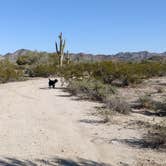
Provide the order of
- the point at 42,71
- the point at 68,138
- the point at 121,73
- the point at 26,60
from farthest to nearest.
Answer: the point at 26,60 < the point at 42,71 < the point at 121,73 < the point at 68,138

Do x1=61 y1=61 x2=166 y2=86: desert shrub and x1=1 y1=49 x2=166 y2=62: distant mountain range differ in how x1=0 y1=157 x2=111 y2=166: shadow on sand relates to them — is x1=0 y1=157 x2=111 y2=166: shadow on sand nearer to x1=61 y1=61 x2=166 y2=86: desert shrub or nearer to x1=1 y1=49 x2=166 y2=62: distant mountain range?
x1=61 y1=61 x2=166 y2=86: desert shrub

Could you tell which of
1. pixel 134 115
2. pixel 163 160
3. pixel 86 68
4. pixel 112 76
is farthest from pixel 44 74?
pixel 163 160

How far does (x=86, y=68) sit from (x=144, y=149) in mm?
25069

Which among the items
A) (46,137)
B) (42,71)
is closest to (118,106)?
(46,137)

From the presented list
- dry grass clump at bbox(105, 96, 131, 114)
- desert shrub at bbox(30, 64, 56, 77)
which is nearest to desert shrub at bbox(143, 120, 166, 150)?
dry grass clump at bbox(105, 96, 131, 114)

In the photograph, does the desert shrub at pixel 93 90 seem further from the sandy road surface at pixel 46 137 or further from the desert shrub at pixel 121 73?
the desert shrub at pixel 121 73

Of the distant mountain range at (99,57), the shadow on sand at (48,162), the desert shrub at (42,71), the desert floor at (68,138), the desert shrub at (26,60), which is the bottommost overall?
the shadow on sand at (48,162)

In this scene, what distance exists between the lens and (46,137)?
35.5ft

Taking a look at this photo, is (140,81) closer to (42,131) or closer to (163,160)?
(42,131)

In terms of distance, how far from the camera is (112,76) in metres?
29.3

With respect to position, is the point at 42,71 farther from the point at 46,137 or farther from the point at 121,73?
the point at 46,137

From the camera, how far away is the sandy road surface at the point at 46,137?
8.72m

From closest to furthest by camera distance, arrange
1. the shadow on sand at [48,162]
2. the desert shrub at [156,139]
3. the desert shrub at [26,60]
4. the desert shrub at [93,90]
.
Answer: the shadow on sand at [48,162] < the desert shrub at [156,139] < the desert shrub at [93,90] < the desert shrub at [26,60]

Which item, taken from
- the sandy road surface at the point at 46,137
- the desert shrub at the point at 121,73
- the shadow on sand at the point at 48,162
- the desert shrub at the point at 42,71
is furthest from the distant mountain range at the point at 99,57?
the shadow on sand at the point at 48,162
